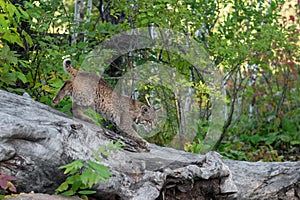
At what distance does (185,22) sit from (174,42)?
0.43m

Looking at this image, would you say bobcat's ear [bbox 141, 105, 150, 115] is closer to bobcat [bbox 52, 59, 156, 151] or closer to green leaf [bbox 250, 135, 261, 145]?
bobcat [bbox 52, 59, 156, 151]

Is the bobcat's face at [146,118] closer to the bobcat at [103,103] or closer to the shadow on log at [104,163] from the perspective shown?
the bobcat at [103,103]

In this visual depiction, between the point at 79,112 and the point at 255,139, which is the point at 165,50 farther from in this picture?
the point at 255,139

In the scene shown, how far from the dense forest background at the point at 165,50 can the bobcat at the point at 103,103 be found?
208 mm

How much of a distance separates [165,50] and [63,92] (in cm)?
249

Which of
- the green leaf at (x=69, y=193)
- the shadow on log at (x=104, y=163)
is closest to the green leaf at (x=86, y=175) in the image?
the green leaf at (x=69, y=193)

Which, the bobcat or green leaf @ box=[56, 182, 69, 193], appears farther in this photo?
the bobcat

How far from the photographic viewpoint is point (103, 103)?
17.7ft

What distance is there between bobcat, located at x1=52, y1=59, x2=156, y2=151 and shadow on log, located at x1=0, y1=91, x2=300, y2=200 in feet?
1.02

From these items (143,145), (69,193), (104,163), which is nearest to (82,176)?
(69,193)

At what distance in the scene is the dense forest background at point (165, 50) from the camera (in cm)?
586

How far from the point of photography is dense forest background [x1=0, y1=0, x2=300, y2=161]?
586 cm

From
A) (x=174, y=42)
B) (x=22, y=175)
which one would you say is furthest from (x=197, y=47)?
(x=22, y=175)

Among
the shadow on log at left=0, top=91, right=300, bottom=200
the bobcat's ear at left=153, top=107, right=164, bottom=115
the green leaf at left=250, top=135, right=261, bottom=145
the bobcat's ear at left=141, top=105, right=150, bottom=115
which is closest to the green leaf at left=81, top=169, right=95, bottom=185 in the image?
the shadow on log at left=0, top=91, right=300, bottom=200
